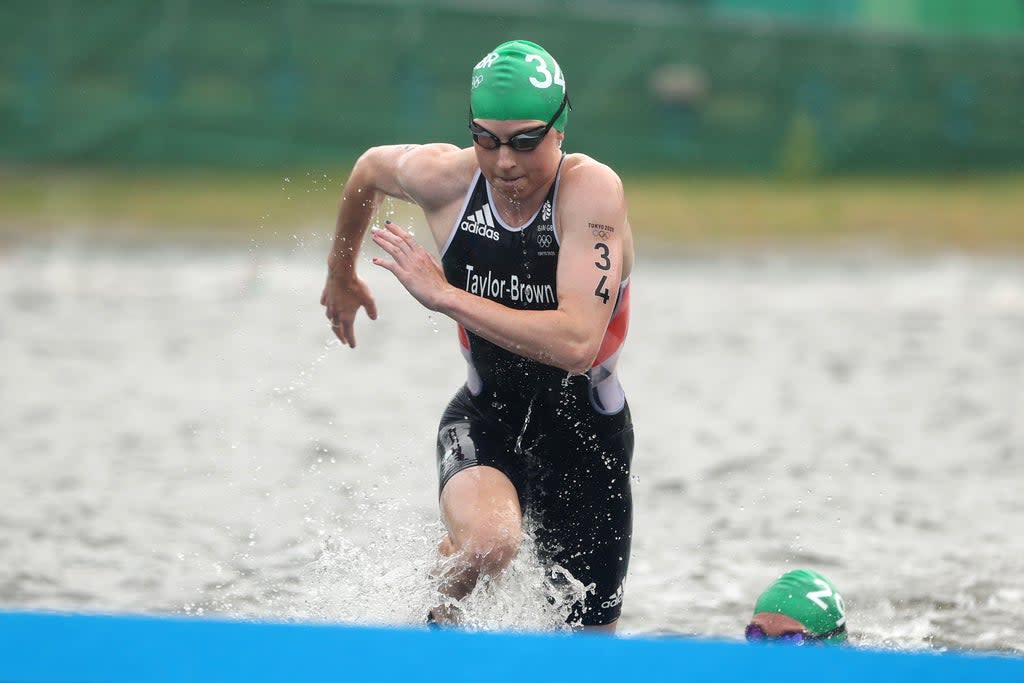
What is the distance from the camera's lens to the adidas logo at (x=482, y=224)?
570 cm

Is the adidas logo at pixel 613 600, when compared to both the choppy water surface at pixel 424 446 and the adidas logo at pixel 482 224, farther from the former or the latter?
the adidas logo at pixel 482 224

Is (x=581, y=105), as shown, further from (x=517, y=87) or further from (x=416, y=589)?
(x=517, y=87)

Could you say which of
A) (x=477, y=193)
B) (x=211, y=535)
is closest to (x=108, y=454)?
(x=211, y=535)

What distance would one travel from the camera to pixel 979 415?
38.8 feet

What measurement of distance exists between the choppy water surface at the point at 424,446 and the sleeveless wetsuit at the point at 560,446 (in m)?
0.23

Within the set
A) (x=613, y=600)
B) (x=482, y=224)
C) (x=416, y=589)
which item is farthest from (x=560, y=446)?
(x=482, y=224)

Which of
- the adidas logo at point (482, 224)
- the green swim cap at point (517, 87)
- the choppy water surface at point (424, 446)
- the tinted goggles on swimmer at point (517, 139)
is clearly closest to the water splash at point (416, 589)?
the choppy water surface at point (424, 446)

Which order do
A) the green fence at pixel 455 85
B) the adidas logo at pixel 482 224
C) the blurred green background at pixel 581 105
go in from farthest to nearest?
the green fence at pixel 455 85 → the blurred green background at pixel 581 105 → the adidas logo at pixel 482 224

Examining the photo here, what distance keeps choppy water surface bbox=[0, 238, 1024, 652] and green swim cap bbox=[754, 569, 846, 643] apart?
36.4 inches

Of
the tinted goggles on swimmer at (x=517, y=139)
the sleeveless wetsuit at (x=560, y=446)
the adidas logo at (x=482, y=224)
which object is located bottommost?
the sleeveless wetsuit at (x=560, y=446)

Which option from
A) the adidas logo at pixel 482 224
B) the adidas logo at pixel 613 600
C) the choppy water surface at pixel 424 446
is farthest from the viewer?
the choppy water surface at pixel 424 446

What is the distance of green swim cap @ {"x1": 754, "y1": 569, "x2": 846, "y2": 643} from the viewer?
609cm

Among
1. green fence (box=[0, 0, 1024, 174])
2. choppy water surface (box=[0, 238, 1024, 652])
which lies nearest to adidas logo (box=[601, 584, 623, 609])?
choppy water surface (box=[0, 238, 1024, 652])

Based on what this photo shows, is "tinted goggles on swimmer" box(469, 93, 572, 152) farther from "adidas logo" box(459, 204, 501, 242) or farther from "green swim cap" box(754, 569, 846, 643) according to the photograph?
"green swim cap" box(754, 569, 846, 643)
